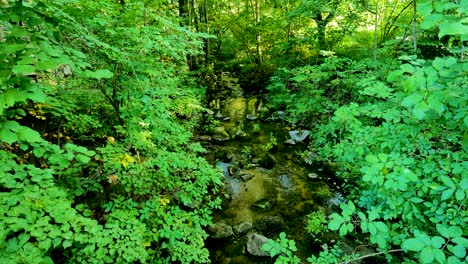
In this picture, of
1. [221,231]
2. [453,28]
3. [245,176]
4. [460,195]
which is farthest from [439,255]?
[245,176]

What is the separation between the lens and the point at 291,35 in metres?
12.3

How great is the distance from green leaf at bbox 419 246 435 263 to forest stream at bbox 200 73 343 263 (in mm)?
3506

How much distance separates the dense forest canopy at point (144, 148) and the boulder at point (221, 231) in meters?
0.38

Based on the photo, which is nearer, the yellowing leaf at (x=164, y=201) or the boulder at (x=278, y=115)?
the yellowing leaf at (x=164, y=201)

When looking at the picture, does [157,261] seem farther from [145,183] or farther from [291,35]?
[291,35]

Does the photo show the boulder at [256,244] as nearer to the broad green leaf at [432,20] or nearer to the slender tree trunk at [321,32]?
the broad green leaf at [432,20]

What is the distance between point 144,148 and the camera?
13.9 feet

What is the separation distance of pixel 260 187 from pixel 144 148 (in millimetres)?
3422

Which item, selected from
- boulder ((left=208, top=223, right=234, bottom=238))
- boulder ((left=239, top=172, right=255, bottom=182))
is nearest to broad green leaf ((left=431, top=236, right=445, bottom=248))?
boulder ((left=208, top=223, right=234, bottom=238))

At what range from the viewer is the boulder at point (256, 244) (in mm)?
4797

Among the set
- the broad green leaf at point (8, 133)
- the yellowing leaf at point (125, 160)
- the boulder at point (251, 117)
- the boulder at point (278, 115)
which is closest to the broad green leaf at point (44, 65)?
the broad green leaf at point (8, 133)

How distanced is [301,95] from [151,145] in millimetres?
6905

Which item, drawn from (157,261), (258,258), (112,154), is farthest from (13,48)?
(258,258)

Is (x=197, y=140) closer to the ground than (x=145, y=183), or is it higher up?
closer to the ground
